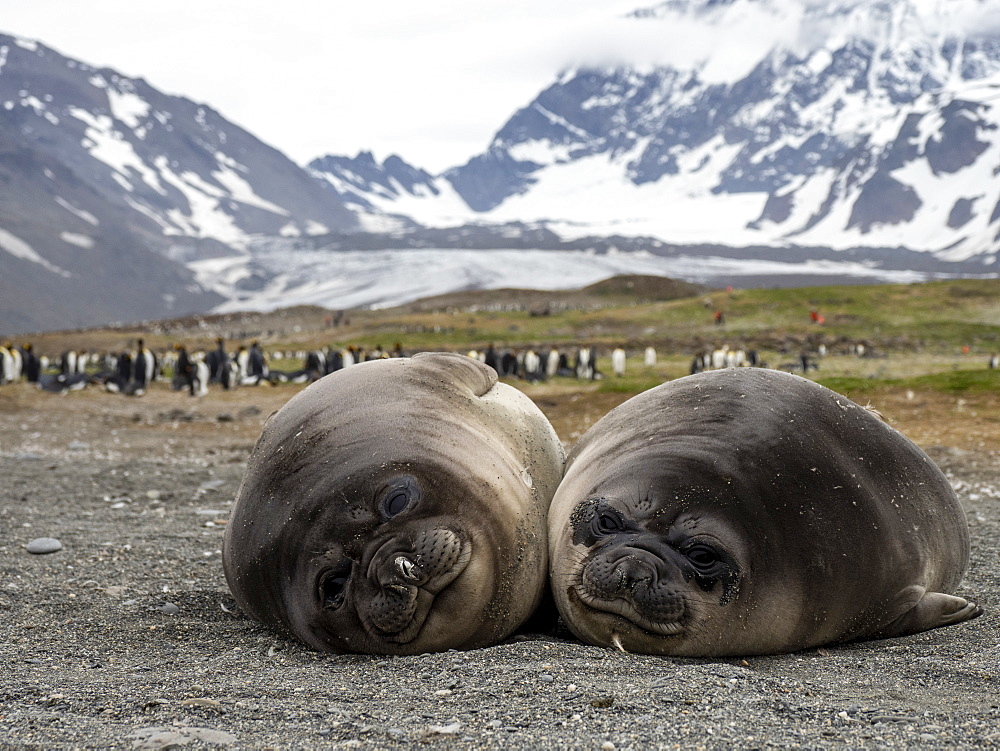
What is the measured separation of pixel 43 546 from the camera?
6.50m

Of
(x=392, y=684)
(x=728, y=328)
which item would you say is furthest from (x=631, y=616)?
(x=728, y=328)

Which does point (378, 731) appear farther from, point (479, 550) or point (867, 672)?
point (867, 672)

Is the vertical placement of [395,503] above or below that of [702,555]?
above

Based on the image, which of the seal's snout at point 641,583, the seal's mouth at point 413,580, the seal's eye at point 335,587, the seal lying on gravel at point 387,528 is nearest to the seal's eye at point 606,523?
the seal's snout at point 641,583

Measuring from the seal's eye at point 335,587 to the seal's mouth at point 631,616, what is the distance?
3.23 ft

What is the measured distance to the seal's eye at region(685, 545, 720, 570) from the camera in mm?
3930

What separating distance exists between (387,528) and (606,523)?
898 mm

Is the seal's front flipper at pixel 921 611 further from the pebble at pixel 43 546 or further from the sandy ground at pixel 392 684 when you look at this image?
the pebble at pixel 43 546

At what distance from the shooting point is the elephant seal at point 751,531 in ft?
12.9

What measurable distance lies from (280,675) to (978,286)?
204 feet

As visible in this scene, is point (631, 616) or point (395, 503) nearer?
point (631, 616)

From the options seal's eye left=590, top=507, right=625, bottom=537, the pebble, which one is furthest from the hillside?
seal's eye left=590, top=507, right=625, bottom=537

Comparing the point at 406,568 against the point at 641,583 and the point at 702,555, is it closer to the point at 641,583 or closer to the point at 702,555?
the point at 641,583

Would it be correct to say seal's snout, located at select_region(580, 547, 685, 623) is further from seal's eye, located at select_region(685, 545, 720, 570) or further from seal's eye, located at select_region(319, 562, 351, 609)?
seal's eye, located at select_region(319, 562, 351, 609)
